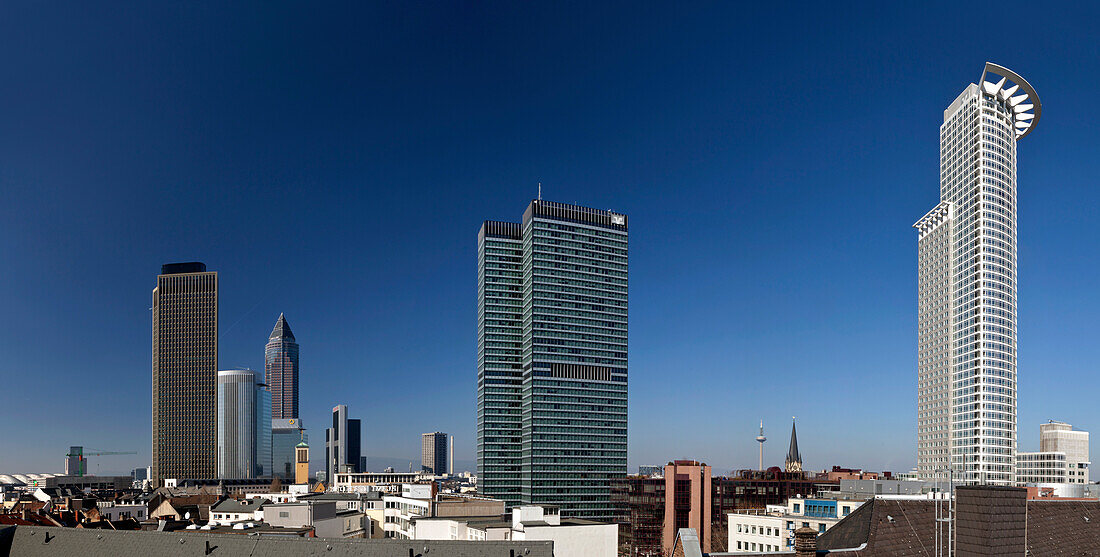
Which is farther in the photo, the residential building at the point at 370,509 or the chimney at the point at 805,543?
the residential building at the point at 370,509

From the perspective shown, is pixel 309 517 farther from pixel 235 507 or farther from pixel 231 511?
pixel 235 507

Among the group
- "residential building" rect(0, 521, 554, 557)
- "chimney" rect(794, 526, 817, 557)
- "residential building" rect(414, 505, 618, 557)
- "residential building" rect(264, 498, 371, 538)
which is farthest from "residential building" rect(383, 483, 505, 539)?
"chimney" rect(794, 526, 817, 557)

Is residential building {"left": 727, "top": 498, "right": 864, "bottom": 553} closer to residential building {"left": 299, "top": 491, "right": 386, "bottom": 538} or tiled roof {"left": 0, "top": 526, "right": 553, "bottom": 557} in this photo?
residential building {"left": 299, "top": 491, "right": 386, "bottom": 538}

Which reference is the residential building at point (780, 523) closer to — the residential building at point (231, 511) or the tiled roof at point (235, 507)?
the residential building at point (231, 511)

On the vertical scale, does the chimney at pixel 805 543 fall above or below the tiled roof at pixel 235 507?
above

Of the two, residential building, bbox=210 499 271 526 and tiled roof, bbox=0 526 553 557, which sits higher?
tiled roof, bbox=0 526 553 557

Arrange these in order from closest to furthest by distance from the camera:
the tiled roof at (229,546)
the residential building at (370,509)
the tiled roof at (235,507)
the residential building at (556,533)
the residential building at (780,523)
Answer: the tiled roof at (229,546)
the residential building at (556,533)
the residential building at (780,523)
the tiled roof at (235,507)
the residential building at (370,509)

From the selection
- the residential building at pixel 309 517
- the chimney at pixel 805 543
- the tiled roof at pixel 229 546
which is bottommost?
the residential building at pixel 309 517

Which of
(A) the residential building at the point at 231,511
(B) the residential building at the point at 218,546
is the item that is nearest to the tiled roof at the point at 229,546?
(B) the residential building at the point at 218,546

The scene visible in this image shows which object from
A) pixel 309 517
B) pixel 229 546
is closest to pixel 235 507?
pixel 309 517

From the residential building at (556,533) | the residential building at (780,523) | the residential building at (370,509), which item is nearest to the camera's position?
the residential building at (556,533)
